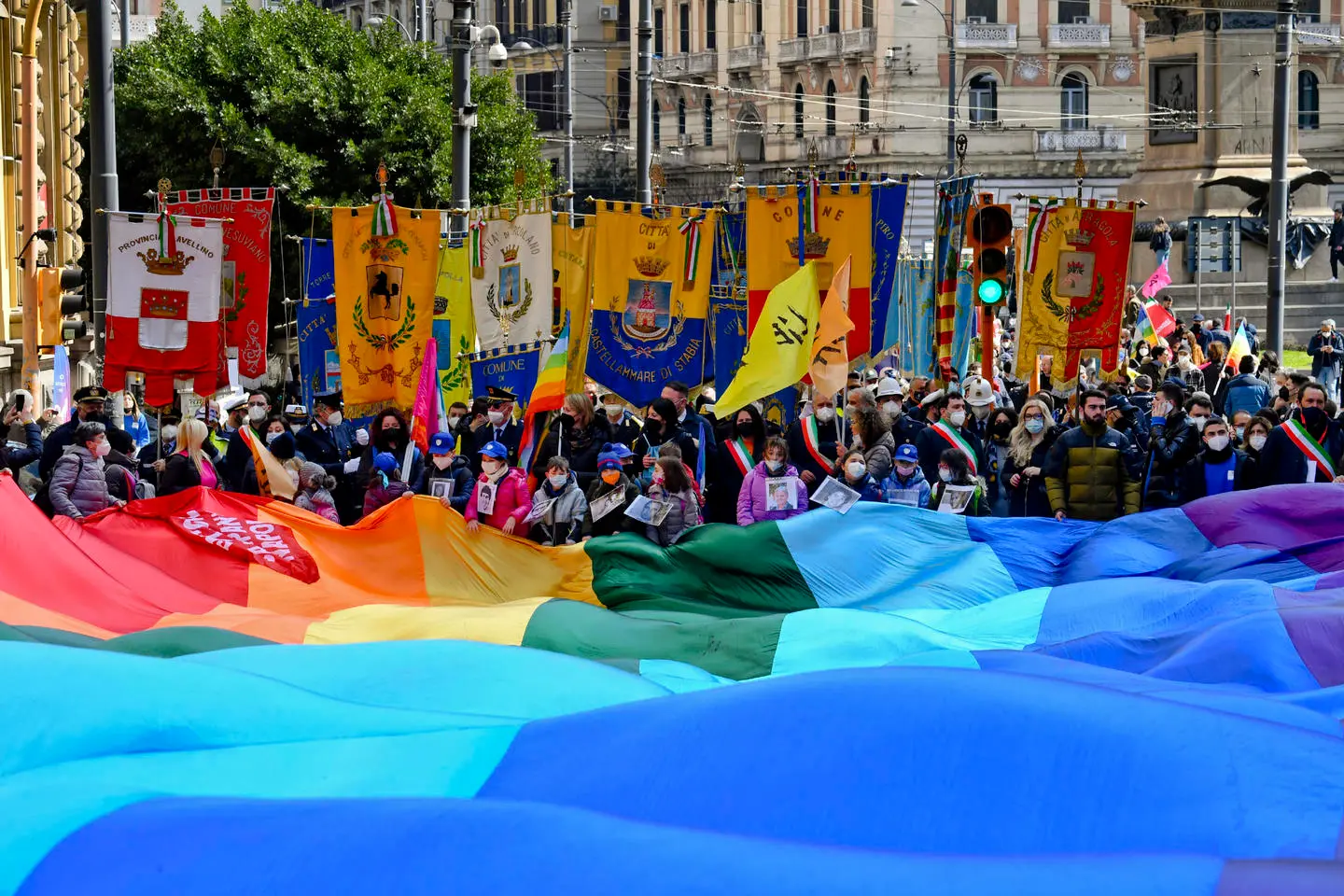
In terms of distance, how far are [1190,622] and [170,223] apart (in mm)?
9257

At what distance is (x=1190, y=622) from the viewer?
9820 mm

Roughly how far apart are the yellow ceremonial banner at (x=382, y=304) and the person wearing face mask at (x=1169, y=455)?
233 inches

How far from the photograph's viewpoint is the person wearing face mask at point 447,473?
1364 centimetres

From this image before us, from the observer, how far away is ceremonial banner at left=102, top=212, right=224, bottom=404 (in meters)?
15.8

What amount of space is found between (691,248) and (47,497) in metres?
5.95

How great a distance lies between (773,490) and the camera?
1276 centimetres

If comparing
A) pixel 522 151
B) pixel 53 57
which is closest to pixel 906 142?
pixel 522 151

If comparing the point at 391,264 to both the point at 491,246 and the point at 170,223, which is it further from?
the point at 170,223

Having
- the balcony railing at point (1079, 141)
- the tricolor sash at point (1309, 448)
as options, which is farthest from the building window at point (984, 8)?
the tricolor sash at point (1309, 448)

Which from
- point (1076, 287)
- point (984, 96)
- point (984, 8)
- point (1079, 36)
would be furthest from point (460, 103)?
point (1079, 36)

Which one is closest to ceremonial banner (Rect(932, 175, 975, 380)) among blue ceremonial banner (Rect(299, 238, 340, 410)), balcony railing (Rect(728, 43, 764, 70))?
blue ceremonial banner (Rect(299, 238, 340, 410))

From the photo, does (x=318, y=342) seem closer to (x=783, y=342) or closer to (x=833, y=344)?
(x=783, y=342)

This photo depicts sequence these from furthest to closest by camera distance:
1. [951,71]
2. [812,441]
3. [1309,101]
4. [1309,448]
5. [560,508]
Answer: [1309,101] < [951,71] < [812,441] < [1309,448] < [560,508]

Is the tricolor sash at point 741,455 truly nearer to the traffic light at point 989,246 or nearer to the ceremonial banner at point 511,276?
the ceremonial banner at point 511,276
